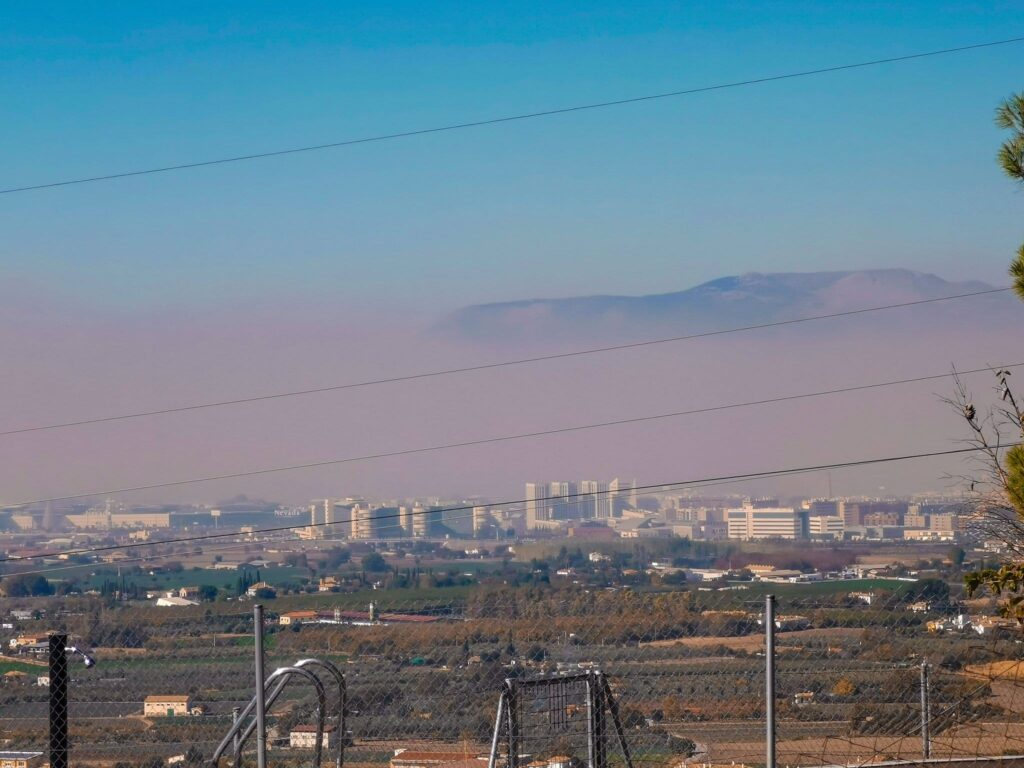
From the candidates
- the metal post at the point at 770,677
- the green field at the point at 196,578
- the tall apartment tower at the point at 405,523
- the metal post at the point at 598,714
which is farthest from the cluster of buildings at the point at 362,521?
the metal post at the point at 770,677

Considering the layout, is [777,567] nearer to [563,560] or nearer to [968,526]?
[563,560]

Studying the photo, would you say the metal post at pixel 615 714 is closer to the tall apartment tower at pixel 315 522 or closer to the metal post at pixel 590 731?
the metal post at pixel 590 731

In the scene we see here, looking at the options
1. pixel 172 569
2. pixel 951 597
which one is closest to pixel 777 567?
pixel 172 569

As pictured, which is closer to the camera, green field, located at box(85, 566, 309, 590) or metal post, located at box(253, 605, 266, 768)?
metal post, located at box(253, 605, 266, 768)

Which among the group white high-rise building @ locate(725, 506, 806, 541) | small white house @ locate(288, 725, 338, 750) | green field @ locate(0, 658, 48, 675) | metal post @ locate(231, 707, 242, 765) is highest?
white high-rise building @ locate(725, 506, 806, 541)

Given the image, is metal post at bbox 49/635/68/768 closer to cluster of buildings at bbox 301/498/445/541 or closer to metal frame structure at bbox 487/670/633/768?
metal frame structure at bbox 487/670/633/768

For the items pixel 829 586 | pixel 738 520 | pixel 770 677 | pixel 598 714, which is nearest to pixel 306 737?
pixel 598 714

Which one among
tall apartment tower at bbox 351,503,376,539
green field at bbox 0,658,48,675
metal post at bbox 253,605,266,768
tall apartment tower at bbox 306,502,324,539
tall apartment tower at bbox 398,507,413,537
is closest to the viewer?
metal post at bbox 253,605,266,768

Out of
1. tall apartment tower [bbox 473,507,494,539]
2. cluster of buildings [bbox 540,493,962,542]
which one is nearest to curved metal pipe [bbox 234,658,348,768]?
cluster of buildings [bbox 540,493,962,542]
